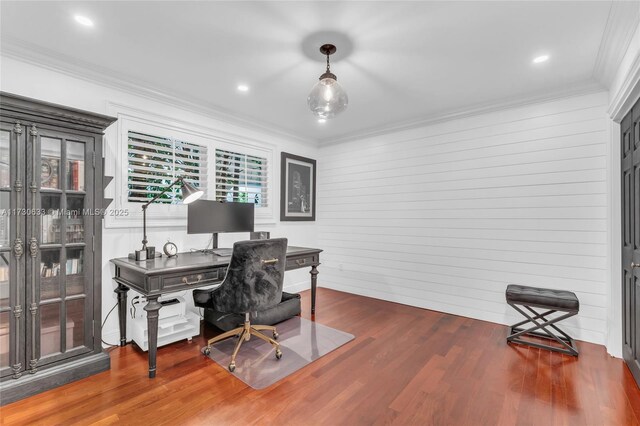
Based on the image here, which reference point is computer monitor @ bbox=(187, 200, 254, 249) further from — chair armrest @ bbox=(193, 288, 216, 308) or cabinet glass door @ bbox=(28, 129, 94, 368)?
cabinet glass door @ bbox=(28, 129, 94, 368)

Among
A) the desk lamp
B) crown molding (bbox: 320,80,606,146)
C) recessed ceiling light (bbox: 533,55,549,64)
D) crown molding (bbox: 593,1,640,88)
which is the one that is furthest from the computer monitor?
crown molding (bbox: 593,1,640,88)

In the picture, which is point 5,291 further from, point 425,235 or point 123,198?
point 425,235

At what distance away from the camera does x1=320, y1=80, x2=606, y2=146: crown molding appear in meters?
2.92

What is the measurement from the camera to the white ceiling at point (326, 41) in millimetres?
1924

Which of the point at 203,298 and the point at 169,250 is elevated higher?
the point at 169,250

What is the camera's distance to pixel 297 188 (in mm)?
4867

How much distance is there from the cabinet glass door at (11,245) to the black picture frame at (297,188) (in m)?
2.95

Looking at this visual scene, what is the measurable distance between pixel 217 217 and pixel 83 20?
192 cm

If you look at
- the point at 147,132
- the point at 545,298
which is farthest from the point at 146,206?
the point at 545,298

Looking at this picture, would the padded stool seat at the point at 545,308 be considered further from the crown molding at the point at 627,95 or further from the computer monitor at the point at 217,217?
the computer monitor at the point at 217,217

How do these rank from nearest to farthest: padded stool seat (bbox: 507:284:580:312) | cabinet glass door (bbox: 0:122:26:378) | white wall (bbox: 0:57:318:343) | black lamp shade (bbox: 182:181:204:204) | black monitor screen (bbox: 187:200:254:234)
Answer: cabinet glass door (bbox: 0:122:26:378) → white wall (bbox: 0:57:318:343) → padded stool seat (bbox: 507:284:580:312) → black lamp shade (bbox: 182:181:204:204) → black monitor screen (bbox: 187:200:254:234)

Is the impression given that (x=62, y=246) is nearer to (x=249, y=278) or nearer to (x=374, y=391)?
(x=249, y=278)

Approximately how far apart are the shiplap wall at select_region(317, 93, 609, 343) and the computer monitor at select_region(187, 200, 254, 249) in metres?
1.84

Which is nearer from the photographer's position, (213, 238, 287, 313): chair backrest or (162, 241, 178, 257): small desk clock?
(213, 238, 287, 313): chair backrest
